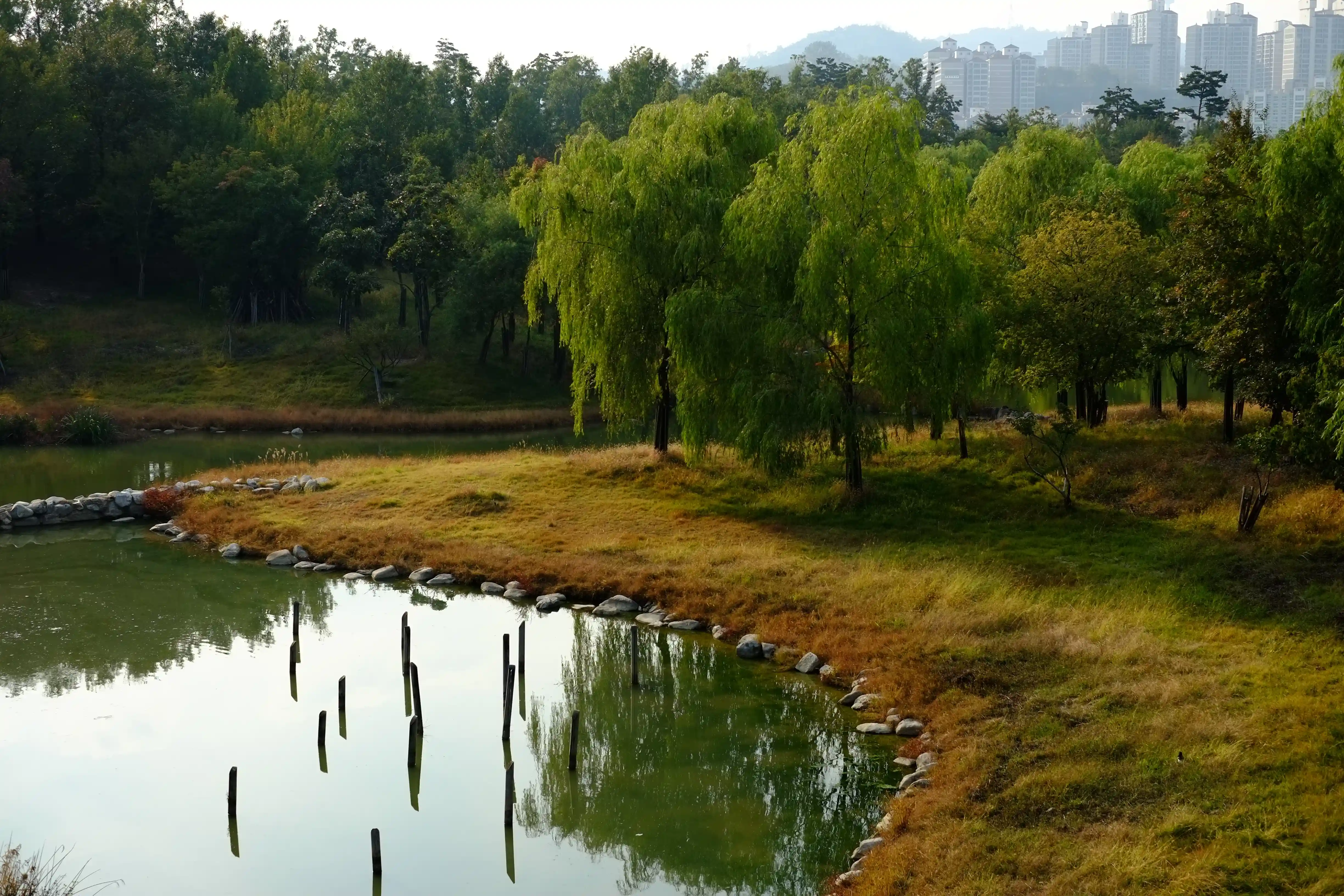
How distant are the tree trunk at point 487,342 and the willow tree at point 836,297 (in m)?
32.7

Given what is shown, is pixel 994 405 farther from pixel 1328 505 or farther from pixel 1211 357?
pixel 1328 505

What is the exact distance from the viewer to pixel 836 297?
2712cm

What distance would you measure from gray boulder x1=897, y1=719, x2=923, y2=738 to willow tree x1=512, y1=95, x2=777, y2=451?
14.6 metres

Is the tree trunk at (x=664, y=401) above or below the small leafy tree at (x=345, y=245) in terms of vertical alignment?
below

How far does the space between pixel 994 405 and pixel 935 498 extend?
2276 cm

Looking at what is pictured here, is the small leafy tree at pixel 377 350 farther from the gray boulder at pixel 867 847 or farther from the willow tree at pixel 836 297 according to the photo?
the gray boulder at pixel 867 847

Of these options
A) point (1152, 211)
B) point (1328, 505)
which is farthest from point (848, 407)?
point (1152, 211)

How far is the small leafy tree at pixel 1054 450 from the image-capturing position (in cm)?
2666

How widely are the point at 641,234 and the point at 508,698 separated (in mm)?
16388

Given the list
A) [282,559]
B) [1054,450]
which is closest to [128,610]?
[282,559]

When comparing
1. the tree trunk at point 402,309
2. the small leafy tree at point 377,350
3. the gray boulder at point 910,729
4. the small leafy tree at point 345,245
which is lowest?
the gray boulder at point 910,729

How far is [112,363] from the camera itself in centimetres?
5975

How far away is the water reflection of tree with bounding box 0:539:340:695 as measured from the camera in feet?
72.1

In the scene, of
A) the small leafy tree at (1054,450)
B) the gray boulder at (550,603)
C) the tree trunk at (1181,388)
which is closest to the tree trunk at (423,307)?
the tree trunk at (1181,388)
